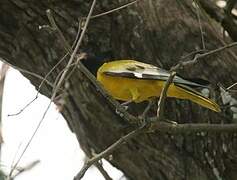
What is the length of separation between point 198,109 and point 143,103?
291 mm

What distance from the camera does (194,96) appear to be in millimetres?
3086

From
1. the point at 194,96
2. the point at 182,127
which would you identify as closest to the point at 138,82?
the point at 194,96

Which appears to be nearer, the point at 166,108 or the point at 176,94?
the point at 176,94

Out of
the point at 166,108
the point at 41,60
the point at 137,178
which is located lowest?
the point at 137,178

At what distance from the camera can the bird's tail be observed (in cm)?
304

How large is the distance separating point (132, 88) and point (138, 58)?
16 centimetres

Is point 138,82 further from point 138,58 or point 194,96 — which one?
point 194,96

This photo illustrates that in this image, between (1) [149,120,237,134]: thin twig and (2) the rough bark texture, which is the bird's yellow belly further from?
(1) [149,120,237,134]: thin twig

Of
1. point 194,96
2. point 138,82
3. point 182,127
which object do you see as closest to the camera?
point 182,127

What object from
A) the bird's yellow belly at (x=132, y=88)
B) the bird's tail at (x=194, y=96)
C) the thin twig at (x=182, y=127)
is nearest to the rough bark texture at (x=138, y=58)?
the bird's yellow belly at (x=132, y=88)

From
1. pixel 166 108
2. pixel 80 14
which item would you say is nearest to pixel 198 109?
pixel 166 108

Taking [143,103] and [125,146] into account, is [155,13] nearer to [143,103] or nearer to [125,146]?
[143,103]

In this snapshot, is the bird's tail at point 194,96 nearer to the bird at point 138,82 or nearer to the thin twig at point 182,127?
the bird at point 138,82

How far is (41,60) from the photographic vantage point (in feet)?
11.1
